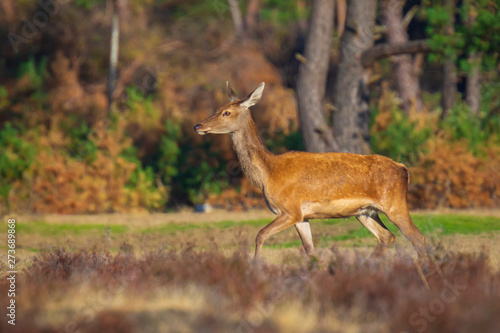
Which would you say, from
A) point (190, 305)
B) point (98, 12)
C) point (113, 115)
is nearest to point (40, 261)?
point (190, 305)

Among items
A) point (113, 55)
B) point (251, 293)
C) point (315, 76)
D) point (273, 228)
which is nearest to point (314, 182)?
point (273, 228)

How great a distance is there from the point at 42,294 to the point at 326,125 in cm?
1433

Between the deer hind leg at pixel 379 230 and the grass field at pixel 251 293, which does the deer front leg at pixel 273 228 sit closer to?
the grass field at pixel 251 293

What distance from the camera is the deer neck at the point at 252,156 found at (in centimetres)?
1091

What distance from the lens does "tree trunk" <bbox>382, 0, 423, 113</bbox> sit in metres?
31.0

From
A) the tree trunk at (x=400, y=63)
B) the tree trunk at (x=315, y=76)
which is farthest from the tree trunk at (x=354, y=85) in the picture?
the tree trunk at (x=400, y=63)

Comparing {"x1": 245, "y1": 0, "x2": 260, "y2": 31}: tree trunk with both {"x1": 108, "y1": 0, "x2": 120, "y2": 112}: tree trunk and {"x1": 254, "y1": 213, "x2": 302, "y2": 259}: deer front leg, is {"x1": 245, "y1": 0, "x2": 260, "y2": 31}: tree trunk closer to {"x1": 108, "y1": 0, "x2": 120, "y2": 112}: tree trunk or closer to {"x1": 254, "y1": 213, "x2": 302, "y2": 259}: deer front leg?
{"x1": 108, "y1": 0, "x2": 120, "y2": 112}: tree trunk

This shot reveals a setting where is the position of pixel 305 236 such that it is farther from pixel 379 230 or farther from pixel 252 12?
pixel 252 12

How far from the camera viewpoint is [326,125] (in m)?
21.2

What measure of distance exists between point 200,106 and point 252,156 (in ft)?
60.1

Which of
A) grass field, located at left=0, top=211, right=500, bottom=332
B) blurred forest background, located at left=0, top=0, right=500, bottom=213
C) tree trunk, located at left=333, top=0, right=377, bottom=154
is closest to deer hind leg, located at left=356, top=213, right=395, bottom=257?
grass field, located at left=0, top=211, right=500, bottom=332

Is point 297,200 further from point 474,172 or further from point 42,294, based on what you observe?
point 474,172

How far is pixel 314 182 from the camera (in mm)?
10773

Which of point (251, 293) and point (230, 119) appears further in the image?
point (230, 119)
